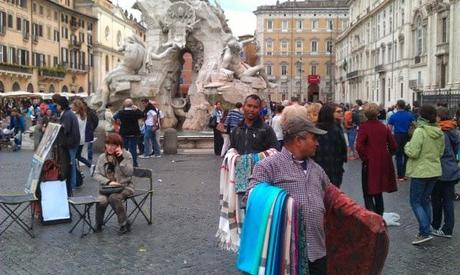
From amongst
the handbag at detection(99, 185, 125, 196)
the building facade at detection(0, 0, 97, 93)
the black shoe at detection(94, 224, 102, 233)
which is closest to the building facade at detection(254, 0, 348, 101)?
the building facade at detection(0, 0, 97, 93)

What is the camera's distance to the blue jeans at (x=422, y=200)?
7.00 m

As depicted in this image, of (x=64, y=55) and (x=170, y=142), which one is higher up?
(x=64, y=55)

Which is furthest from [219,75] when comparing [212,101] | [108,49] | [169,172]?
[108,49]

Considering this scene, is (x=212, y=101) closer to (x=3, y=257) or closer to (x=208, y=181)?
(x=208, y=181)

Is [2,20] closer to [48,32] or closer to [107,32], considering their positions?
[48,32]

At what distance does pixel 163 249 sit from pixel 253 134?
6.40 ft

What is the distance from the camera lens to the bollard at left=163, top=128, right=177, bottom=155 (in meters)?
17.5

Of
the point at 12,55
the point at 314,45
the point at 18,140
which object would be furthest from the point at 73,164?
the point at 314,45

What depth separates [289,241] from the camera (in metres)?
3.51

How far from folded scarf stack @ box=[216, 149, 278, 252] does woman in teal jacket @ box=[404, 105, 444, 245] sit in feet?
7.52

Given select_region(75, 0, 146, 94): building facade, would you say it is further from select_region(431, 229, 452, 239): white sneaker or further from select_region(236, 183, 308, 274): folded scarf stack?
select_region(236, 183, 308, 274): folded scarf stack

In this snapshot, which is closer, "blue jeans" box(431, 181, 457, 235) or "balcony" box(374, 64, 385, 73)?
"blue jeans" box(431, 181, 457, 235)

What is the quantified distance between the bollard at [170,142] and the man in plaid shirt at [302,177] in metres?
13.8

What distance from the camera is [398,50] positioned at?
60219 millimetres
